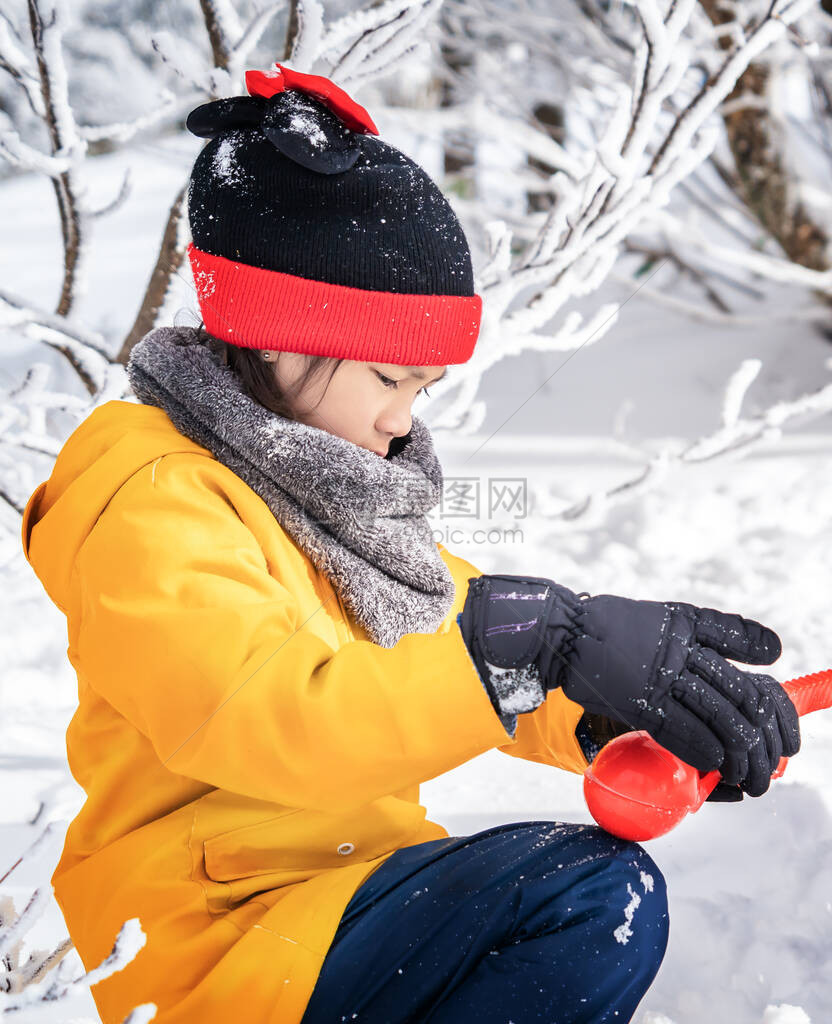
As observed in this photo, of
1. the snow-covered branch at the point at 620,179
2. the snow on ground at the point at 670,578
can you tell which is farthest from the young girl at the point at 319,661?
the snow-covered branch at the point at 620,179

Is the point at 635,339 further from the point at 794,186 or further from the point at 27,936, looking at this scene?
the point at 27,936

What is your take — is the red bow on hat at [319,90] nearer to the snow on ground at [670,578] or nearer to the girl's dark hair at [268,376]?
the girl's dark hair at [268,376]

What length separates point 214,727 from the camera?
2.93ft

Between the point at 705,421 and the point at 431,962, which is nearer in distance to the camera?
the point at 431,962

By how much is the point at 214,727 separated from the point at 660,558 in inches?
80.7

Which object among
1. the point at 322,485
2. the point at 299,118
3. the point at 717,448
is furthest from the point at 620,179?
the point at 322,485

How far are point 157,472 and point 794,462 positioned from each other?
9.04 ft

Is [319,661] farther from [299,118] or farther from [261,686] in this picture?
[299,118]

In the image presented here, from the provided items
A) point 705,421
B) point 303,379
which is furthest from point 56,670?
point 705,421

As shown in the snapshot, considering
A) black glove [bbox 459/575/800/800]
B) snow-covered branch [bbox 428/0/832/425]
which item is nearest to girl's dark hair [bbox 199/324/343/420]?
black glove [bbox 459/575/800/800]

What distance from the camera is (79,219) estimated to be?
6.33ft

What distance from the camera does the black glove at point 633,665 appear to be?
0.89 metres

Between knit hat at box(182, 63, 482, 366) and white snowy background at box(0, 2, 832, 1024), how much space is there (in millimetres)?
493

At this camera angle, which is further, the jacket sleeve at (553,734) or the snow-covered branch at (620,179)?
the snow-covered branch at (620,179)
